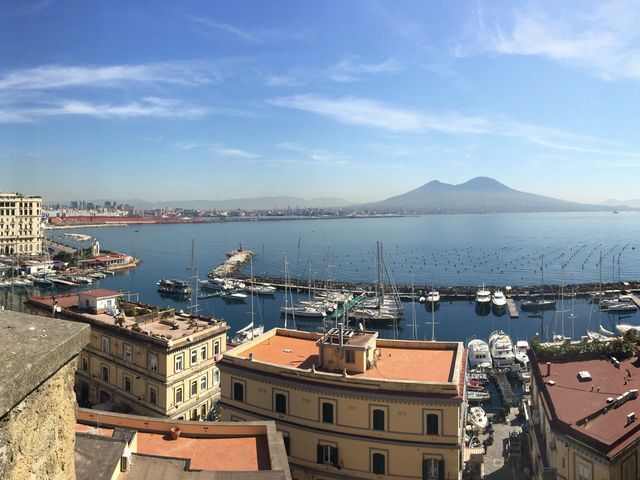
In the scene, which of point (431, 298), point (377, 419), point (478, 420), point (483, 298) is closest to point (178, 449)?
point (377, 419)

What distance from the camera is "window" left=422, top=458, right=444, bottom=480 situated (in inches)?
496

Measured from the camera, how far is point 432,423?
41.1 ft

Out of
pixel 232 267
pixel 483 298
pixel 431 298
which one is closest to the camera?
pixel 483 298

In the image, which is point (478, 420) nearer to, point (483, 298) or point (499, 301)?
point (499, 301)

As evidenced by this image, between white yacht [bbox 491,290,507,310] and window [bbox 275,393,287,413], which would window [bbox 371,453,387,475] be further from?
white yacht [bbox 491,290,507,310]

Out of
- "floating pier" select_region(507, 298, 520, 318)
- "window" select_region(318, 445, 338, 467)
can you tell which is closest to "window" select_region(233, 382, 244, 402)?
"window" select_region(318, 445, 338, 467)

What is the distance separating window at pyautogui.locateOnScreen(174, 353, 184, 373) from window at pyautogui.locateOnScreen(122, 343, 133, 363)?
1.99m

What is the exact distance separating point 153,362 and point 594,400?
13.4m

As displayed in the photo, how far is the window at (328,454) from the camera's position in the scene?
13195 mm

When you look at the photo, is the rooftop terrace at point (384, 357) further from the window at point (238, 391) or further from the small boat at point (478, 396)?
the small boat at point (478, 396)

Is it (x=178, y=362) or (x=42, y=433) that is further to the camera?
A: (x=178, y=362)

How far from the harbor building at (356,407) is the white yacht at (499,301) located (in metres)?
33.9

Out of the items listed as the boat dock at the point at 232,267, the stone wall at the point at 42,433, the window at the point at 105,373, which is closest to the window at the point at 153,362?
the window at the point at 105,373

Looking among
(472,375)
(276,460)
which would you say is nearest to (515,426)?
(472,375)
